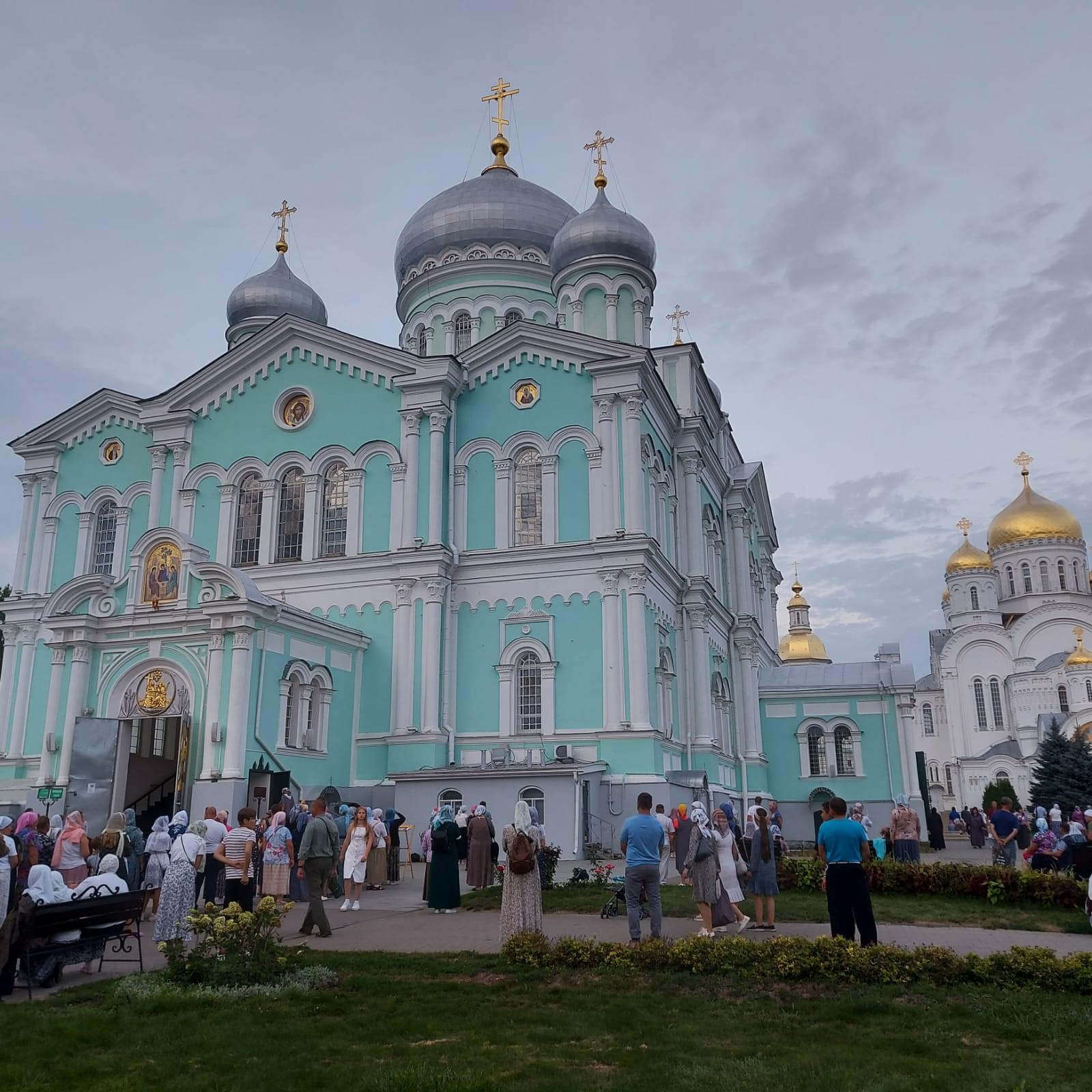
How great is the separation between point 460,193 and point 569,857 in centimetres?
2497

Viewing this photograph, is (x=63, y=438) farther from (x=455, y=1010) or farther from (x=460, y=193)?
(x=455, y=1010)

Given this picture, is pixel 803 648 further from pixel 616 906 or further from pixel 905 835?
pixel 616 906

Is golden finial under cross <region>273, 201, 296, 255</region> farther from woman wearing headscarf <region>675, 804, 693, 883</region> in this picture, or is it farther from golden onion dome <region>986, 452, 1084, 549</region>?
golden onion dome <region>986, 452, 1084, 549</region>

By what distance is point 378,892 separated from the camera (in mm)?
17391

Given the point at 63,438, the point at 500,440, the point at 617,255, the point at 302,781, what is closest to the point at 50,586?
the point at 63,438

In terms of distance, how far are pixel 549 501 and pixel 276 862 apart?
1336cm

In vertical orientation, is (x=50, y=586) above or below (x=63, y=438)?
below

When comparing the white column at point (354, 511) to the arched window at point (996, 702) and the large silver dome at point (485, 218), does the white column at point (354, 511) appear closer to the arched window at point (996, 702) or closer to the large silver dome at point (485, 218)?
the large silver dome at point (485, 218)

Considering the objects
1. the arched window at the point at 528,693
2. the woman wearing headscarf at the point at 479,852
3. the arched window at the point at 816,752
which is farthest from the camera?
the arched window at the point at 816,752

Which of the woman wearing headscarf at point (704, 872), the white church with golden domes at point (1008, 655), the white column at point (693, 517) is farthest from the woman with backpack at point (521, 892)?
the white church with golden domes at point (1008, 655)

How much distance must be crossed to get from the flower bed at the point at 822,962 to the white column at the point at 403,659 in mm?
15003

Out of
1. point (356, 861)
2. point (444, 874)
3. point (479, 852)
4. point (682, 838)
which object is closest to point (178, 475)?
point (479, 852)

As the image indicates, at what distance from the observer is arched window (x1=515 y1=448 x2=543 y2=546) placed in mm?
26375

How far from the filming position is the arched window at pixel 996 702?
6762 cm
